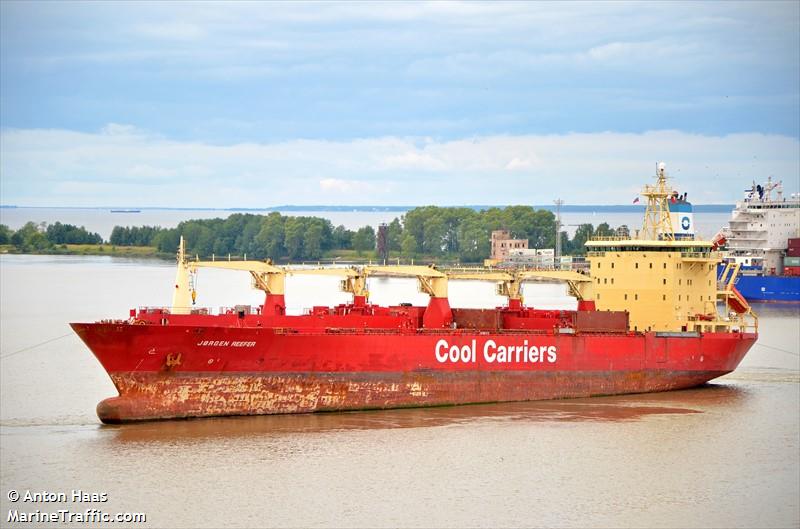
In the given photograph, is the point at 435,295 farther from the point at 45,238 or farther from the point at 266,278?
the point at 45,238

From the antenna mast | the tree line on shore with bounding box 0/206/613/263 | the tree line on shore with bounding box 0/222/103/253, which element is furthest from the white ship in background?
the tree line on shore with bounding box 0/222/103/253

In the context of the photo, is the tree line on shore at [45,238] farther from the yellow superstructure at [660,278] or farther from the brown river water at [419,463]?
the yellow superstructure at [660,278]

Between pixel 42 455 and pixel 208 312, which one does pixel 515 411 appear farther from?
pixel 42 455

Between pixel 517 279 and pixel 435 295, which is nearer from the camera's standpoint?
pixel 435 295

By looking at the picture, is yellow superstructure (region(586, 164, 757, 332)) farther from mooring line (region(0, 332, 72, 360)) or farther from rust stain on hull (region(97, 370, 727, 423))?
mooring line (region(0, 332, 72, 360))

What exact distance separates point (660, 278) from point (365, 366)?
1172 centimetres

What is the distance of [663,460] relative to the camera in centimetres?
2683

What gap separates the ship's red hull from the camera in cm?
2769

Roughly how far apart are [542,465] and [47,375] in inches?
682

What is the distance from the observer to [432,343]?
31141 mm

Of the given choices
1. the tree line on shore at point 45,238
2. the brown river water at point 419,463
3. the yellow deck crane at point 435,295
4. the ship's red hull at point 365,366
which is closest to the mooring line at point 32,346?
the brown river water at point 419,463

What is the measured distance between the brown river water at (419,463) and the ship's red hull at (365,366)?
20.4 inches

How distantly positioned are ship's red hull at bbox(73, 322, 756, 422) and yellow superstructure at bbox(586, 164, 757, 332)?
3.63 ft

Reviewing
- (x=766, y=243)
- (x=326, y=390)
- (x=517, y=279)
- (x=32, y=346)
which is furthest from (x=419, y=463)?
(x=766, y=243)
